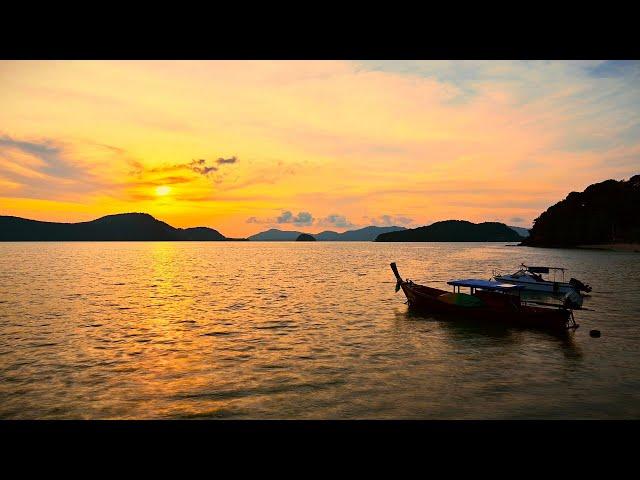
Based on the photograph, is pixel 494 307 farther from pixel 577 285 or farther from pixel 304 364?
pixel 577 285

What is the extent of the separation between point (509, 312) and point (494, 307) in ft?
3.18

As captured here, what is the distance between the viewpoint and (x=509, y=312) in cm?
2394

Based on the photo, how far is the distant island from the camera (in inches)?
5241

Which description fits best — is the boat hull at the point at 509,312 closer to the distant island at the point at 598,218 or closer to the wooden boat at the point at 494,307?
the wooden boat at the point at 494,307

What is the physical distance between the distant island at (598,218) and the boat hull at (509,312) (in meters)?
131

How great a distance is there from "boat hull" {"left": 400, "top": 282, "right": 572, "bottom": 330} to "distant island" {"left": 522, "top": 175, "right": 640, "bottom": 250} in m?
131

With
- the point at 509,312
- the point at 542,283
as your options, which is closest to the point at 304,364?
the point at 509,312

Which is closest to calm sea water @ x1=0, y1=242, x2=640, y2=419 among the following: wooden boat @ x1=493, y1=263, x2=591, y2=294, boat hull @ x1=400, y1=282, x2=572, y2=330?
boat hull @ x1=400, y1=282, x2=572, y2=330

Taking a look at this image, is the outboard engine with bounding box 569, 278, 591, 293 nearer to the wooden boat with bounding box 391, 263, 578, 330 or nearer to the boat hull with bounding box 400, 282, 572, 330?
the wooden boat with bounding box 391, 263, 578, 330

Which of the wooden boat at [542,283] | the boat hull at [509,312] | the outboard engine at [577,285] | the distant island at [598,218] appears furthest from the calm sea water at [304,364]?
the distant island at [598,218]

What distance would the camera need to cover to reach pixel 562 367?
16.5 metres
